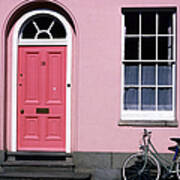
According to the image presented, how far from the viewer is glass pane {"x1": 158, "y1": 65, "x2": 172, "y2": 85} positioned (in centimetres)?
687

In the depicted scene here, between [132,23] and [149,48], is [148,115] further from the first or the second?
[132,23]

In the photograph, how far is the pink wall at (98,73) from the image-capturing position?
677cm

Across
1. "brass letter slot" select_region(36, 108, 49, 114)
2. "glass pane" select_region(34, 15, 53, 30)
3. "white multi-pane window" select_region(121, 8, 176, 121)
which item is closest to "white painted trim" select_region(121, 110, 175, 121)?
"white multi-pane window" select_region(121, 8, 176, 121)

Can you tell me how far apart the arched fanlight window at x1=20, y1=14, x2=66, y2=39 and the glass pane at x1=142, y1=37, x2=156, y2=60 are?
1774 mm

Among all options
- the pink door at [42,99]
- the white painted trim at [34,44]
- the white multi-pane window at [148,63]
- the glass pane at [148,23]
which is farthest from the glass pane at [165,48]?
the pink door at [42,99]

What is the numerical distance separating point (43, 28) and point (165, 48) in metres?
2.70

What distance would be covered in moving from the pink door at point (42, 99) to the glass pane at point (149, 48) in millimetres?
1722

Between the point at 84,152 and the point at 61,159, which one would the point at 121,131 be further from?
the point at 61,159

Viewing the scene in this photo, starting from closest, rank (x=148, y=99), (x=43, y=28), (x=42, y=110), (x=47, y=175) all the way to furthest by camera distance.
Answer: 1. (x=47, y=175)
2. (x=148, y=99)
3. (x=42, y=110)
4. (x=43, y=28)

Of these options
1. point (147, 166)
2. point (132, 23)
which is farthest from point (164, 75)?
point (147, 166)

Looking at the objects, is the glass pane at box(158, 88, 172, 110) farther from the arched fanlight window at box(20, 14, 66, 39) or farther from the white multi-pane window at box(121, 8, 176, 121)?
the arched fanlight window at box(20, 14, 66, 39)

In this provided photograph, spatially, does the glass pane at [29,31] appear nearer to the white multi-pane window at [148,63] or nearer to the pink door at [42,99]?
the pink door at [42,99]

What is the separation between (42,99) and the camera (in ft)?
23.2

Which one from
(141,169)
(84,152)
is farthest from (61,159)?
(141,169)
